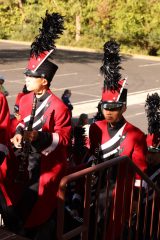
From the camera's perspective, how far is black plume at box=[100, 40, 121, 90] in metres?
5.55

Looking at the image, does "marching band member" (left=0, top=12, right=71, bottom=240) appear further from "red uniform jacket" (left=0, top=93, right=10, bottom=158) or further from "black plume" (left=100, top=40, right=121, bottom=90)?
"black plume" (left=100, top=40, right=121, bottom=90)

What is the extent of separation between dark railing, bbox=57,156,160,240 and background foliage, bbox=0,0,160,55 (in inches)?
1232

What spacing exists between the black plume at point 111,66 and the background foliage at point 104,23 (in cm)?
3041

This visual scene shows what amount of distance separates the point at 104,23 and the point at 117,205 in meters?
36.0

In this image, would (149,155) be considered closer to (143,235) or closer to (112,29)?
(143,235)

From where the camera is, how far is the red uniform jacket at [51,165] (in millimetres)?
4598

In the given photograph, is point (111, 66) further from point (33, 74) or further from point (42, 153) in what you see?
point (42, 153)

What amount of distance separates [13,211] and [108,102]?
59.6 inches

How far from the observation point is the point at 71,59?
32.5 metres

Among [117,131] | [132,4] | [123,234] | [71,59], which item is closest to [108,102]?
[117,131]

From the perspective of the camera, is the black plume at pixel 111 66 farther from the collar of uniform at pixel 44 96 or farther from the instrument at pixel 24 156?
the instrument at pixel 24 156

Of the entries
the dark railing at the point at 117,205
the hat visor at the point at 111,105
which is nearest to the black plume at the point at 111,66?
the hat visor at the point at 111,105

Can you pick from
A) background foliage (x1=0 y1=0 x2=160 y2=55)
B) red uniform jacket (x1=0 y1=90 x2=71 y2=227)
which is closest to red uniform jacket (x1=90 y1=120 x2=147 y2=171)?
red uniform jacket (x1=0 y1=90 x2=71 y2=227)

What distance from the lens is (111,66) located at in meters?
5.58
